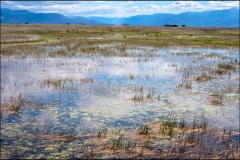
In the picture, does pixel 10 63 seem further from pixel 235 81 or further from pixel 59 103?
pixel 235 81

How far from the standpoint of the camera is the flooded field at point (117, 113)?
32.6ft

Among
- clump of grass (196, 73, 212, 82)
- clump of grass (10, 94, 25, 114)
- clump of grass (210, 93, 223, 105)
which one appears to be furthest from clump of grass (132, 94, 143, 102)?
clump of grass (196, 73, 212, 82)

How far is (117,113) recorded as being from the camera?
46.1 feet

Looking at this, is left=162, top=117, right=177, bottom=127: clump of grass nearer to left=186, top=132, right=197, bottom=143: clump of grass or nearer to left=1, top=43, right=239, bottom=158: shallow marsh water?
left=1, top=43, right=239, bottom=158: shallow marsh water

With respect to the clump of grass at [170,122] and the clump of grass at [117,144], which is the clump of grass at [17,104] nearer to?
the clump of grass at [117,144]

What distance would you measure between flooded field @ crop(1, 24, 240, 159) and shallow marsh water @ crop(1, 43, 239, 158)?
4 centimetres

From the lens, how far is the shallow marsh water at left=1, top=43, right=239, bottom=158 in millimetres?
10766

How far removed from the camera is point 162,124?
1238cm

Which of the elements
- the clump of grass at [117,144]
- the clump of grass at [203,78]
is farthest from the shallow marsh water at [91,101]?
the clump of grass at [117,144]

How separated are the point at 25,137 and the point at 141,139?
501 centimetres

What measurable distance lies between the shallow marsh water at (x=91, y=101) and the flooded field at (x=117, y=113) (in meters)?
0.04

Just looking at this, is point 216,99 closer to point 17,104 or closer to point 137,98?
point 137,98

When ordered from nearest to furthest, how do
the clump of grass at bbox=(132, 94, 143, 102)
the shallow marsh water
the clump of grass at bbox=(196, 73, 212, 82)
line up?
the shallow marsh water
the clump of grass at bbox=(132, 94, 143, 102)
the clump of grass at bbox=(196, 73, 212, 82)

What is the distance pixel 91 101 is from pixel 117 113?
8.87ft
